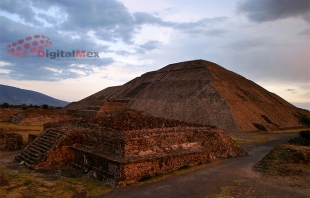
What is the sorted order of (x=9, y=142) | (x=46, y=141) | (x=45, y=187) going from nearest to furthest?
(x=45, y=187)
(x=46, y=141)
(x=9, y=142)

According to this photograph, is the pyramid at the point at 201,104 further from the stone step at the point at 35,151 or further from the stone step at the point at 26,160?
the stone step at the point at 26,160

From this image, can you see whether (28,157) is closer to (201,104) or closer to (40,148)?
(40,148)

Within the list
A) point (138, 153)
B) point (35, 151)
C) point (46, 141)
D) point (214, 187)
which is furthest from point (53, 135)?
point (214, 187)

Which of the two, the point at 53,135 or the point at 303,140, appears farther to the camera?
the point at 303,140

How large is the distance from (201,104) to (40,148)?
26.6 m

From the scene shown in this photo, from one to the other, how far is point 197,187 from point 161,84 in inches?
1649

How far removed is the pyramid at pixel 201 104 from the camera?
32.2 meters

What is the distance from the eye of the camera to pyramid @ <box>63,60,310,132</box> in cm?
3217

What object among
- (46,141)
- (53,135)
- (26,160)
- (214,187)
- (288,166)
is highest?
(53,135)

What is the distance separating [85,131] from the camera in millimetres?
12656

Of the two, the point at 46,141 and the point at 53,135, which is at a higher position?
the point at 53,135

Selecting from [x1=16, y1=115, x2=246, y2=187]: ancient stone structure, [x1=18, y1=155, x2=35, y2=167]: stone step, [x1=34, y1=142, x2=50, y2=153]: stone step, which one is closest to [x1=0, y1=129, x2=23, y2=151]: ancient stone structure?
[x1=16, y1=115, x2=246, y2=187]: ancient stone structure

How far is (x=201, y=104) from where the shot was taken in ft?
119

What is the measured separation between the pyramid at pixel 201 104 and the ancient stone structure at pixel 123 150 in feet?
57.1
